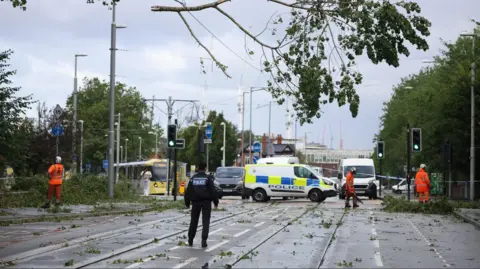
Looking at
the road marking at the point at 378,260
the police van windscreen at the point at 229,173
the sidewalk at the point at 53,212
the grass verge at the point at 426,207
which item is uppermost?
the police van windscreen at the point at 229,173

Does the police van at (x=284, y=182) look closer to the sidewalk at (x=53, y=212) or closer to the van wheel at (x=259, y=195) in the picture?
the van wheel at (x=259, y=195)

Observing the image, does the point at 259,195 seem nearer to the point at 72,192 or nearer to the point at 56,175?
the point at 72,192

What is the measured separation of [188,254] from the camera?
1483 cm

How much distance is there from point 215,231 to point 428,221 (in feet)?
29.2

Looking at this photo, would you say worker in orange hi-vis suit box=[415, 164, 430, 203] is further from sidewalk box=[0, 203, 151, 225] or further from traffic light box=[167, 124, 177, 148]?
sidewalk box=[0, 203, 151, 225]

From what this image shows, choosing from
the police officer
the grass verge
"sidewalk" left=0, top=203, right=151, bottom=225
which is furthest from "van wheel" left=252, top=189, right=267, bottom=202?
the police officer

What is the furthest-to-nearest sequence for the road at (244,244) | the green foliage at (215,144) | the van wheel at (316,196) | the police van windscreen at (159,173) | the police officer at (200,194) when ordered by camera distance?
the green foliage at (215,144), the police van windscreen at (159,173), the van wheel at (316,196), the police officer at (200,194), the road at (244,244)

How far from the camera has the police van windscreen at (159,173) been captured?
209 ft

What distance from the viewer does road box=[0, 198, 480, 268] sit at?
45.1ft

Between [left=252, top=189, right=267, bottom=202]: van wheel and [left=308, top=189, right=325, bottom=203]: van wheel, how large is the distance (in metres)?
2.28

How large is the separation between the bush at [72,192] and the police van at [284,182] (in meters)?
6.34

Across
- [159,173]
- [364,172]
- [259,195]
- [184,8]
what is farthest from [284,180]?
[184,8]

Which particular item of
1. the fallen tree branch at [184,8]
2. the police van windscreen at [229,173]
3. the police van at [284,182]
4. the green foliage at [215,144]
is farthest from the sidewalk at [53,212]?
the green foliage at [215,144]

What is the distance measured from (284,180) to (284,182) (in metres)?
0.11
